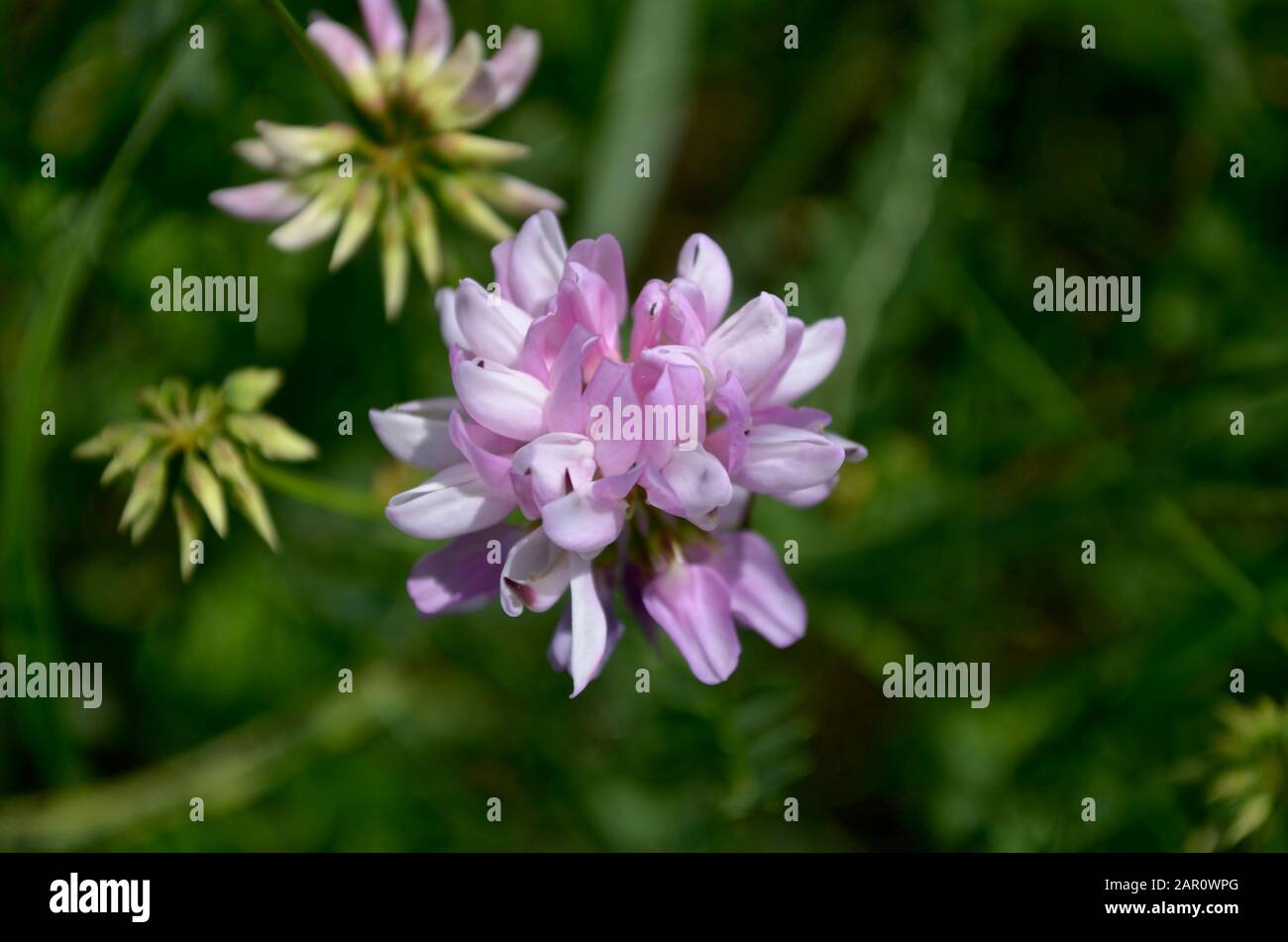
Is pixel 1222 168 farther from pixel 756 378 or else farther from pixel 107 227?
pixel 107 227

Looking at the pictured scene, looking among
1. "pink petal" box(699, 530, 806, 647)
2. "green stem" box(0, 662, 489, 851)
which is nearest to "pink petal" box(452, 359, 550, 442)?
"pink petal" box(699, 530, 806, 647)

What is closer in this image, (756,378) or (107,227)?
(756,378)

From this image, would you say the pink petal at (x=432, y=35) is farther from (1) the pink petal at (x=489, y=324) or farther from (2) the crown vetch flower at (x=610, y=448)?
(1) the pink petal at (x=489, y=324)

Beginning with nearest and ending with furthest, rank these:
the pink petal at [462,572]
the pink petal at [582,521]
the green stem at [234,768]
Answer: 1. the pink petal at [582,521]
2. the pink petal at [462,572]
3. the green stem at [234,768]

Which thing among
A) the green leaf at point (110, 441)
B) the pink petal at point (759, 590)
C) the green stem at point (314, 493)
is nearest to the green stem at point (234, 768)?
the green stem at point (314, 493)
